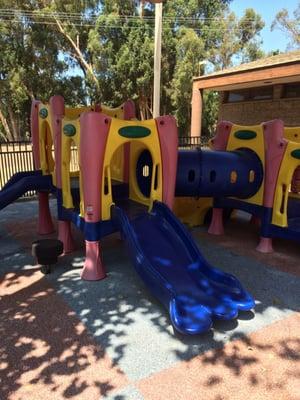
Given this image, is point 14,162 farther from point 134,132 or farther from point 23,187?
point 134,132

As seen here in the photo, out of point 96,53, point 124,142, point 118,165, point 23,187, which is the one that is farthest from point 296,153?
point 96,53

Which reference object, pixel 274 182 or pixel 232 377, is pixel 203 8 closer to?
pixel 274 182

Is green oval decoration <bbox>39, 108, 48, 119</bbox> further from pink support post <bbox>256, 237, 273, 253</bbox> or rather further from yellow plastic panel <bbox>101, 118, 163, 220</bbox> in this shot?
pink support post <bbox>256, 237, 273, 253</bbox>

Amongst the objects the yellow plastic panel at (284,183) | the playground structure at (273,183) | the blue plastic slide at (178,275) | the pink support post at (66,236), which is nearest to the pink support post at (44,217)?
the pink support post at (66,236)

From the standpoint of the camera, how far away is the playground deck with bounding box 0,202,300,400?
123 inches

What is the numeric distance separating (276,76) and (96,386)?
13.9m

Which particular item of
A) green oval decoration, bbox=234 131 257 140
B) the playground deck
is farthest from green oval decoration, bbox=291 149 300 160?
the playground deck

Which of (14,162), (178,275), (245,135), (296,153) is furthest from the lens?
(14,162)

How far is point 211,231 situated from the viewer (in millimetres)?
7844

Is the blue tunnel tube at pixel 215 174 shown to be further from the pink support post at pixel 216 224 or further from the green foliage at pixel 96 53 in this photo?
the green foliage at pixel 96 53

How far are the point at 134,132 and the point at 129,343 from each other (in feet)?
9.84

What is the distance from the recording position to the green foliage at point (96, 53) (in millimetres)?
26719

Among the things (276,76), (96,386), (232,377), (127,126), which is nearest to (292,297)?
(232,377)

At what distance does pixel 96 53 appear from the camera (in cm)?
2761
